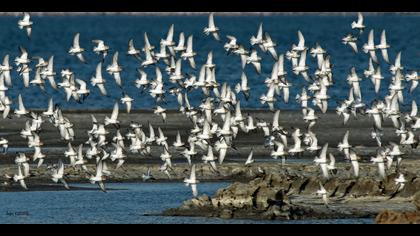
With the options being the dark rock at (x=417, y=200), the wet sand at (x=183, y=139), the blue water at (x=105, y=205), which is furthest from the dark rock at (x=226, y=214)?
the wet sand at (x=183, y=139)

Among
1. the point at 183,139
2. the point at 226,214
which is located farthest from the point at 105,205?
the point at 183,139

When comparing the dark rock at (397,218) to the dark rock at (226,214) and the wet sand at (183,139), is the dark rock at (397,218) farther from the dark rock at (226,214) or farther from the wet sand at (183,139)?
the wet sand at (183,139)

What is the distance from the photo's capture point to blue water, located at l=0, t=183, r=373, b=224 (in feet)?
133

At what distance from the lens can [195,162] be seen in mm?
50625

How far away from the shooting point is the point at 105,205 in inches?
1700

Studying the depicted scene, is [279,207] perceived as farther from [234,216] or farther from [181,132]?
[181,132]

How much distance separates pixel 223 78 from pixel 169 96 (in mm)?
18954

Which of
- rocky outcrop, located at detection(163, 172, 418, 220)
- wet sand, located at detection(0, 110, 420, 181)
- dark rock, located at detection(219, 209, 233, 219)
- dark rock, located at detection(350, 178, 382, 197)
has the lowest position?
dark rock, located at detection(219, 209, 233, 219)

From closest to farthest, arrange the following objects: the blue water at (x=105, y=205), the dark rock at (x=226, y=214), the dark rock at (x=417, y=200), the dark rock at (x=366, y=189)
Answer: the dark rock at (x=417, y=200)
the dark rock at (x=226, y=214)
the blue water at (x=105, y=205)
the dark rock at (x=366, y=189)

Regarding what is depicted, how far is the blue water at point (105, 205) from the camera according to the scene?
40.4 meters

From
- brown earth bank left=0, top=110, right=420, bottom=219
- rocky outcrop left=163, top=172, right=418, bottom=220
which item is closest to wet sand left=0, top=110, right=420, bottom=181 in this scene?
brown earth bank left=0, top=110, right=420, bottom=219

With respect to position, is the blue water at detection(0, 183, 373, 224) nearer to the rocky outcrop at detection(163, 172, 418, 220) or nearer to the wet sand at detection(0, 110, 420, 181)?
the rocky outcrop at detection(163, 172, 418, 220)

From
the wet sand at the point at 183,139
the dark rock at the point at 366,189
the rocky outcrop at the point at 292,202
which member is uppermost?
the wet sand at the point at 183,139
